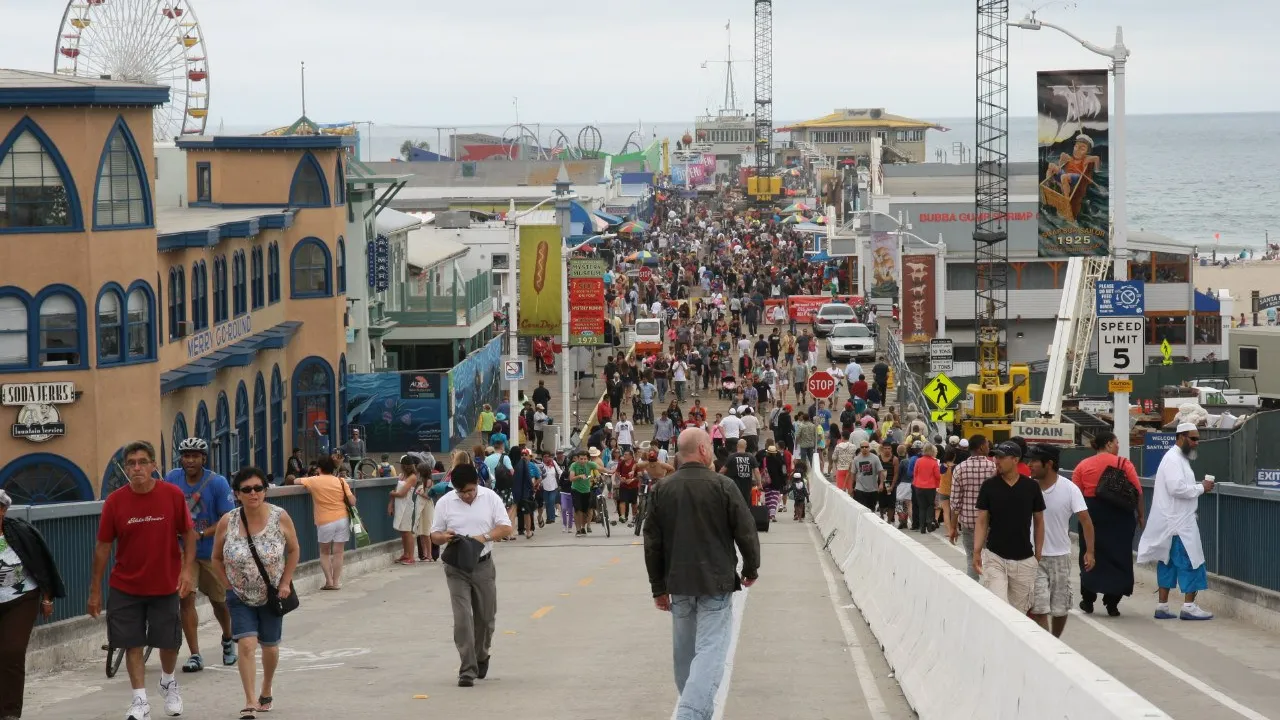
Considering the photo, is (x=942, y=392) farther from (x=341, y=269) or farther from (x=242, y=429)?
(x=242, y=429)

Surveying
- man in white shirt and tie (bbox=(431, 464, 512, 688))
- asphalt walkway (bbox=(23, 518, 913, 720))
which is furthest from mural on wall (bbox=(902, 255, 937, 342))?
man in white shirt and tie (bbox=(431, 464, 512, 688))

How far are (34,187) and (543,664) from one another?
17225 mm

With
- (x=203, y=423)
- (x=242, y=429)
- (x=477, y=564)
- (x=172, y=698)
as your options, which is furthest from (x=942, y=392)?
(x=172, y=698)

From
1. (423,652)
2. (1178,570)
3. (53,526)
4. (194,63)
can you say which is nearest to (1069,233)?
(1178,570)

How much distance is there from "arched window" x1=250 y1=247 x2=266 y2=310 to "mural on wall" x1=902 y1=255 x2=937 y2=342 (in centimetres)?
2514

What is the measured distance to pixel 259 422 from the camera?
3712cm

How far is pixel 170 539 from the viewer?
10.6 metres

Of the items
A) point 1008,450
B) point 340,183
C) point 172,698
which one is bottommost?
point 172,698

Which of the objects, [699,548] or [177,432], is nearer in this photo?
[699,548]

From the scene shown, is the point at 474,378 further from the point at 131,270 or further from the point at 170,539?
the point at 170,539

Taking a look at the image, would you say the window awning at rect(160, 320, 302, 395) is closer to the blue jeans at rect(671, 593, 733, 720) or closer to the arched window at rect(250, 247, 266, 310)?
the arched window at rect(250, 247, 266, 310)

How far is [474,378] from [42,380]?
874 inches

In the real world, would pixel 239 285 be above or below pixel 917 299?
above

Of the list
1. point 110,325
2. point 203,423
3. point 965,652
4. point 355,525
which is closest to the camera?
point 965,652
